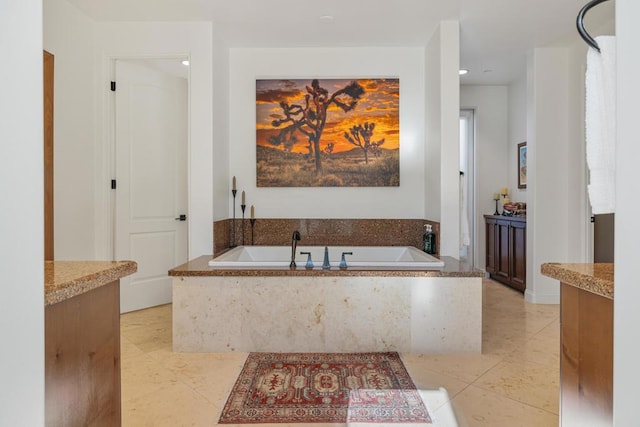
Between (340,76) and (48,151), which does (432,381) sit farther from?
(48,151)

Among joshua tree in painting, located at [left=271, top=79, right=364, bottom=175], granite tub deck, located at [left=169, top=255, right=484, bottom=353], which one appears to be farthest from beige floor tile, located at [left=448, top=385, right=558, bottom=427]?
joshua tree in painting, located at [left=271, top=79, right=364, bottom=175]

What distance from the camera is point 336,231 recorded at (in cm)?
408

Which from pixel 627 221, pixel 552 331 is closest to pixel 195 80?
pixel 627 221

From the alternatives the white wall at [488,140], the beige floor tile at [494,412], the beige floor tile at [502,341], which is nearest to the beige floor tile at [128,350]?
the beige floor tile at [494,412]

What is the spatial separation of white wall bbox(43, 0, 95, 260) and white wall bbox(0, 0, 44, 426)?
2.86 meters

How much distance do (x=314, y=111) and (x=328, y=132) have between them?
0.82ft

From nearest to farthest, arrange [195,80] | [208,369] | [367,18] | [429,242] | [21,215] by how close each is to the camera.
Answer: [21,215] → [208,369] → [367,18] → [195,80] → [429,242]

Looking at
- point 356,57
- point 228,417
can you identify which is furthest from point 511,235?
point 228,417

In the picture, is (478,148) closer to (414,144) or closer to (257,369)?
(414,144)

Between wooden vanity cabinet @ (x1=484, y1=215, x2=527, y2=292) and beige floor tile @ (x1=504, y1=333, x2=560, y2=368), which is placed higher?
wooden vanity cabinet @ (x1=484, y1=215, x2=527, y2=292)

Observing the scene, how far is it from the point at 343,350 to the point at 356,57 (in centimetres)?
277

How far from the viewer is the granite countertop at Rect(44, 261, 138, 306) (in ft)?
3.02

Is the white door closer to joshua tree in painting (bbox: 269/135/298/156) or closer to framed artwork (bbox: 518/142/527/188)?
joshua tree in painting (bbox: 269/135/298/156)

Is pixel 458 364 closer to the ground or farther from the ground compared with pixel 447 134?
closer to the ground
